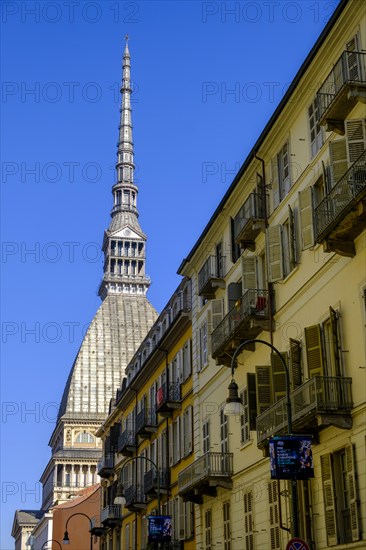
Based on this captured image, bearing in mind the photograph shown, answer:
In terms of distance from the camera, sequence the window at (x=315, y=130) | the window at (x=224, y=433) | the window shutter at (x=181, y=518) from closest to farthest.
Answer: the window at (x=315, y=130), the window at (x=224, y=433), the window shutter at (x=181, y=518)

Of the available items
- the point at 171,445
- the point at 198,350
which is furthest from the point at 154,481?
the point at 198,350

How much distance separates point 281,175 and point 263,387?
735 centimetres

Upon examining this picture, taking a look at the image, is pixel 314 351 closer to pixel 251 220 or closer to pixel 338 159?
pixel 338 159

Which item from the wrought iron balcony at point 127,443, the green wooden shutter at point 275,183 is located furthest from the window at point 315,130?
the wrought iron balcony at point 127,443

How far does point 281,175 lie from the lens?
33.4 metres

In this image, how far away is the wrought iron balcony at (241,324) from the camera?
33.5 m

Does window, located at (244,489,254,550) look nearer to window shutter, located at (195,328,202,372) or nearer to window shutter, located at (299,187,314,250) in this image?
window shutter, located at (195,328,202,372)

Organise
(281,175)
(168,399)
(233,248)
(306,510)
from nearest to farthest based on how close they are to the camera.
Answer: (306,510) < (281,175) < (233,248) < (168,399)

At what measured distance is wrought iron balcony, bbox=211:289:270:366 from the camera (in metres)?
33.5

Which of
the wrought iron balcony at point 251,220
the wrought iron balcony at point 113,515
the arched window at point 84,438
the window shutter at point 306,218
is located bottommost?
the wrought iron balcony at point 113,515

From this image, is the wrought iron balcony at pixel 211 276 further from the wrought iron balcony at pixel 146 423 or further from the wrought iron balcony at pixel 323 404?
the wrought iron balcony at pixel 146 423

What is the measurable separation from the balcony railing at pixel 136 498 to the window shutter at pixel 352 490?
102 ft

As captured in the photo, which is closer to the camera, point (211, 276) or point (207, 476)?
point (207, 476)

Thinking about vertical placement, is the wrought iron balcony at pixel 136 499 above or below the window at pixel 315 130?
below
